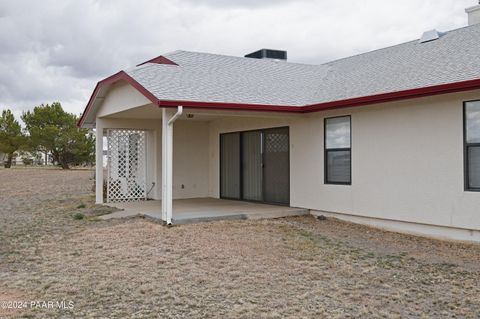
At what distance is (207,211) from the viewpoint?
444 inches

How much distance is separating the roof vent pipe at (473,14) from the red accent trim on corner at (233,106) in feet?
16.9

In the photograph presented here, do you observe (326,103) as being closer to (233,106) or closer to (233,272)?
(233,106)

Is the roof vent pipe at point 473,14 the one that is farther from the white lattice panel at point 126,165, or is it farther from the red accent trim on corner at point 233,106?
the white lattice panel at point 126,165

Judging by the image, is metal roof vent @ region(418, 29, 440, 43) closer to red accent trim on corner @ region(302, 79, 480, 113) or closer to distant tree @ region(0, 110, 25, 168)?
red accent trim on corner @ region(302, 79, 480, 113)

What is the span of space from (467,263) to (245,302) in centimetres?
371

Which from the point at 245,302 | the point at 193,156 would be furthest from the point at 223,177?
the point at 245,302

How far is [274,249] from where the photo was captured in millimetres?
7805

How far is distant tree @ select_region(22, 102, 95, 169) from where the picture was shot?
4028 centimetres

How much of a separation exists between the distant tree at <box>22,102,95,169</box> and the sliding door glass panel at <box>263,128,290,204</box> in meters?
30.3

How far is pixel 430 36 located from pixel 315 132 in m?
3.55

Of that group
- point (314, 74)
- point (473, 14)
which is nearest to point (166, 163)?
point (314, 74)

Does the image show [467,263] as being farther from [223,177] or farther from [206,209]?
[223,177]

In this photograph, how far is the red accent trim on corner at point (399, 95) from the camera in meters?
7.91

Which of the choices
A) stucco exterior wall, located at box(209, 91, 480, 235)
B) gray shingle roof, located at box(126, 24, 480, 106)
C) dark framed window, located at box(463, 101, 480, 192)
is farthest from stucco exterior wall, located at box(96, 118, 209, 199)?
dark framed window, located at box(463, 101, 480, 192)
